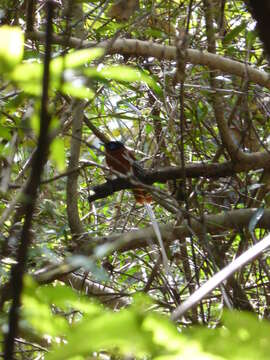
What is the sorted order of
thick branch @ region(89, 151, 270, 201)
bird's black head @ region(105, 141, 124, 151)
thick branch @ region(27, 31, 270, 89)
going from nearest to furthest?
1. thick branch @ region(27, 31, 270, 89)
2. thick branch @ region(89, 151, 270, 201)
3. bird's black head @ region(105, 141, 124, 151)

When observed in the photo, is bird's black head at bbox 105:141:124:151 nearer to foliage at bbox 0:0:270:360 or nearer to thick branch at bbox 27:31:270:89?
foliage at bbox 0:0:270:360

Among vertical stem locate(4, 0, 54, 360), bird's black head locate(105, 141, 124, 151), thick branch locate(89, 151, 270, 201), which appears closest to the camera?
vertical stem locate(4, 0, 54, 360)

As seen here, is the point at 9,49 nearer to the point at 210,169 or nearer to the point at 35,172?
the point at 35,172

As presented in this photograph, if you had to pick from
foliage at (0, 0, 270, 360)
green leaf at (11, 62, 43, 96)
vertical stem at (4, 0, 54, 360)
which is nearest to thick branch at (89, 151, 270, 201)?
foliage at (0, 0, 270, 360)

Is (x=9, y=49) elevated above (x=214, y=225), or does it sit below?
below

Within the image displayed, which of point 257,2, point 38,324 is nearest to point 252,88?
→ point 257,2

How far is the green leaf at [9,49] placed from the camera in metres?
0.57

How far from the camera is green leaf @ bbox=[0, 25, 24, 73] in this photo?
565mm

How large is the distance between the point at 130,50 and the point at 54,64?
1.04m

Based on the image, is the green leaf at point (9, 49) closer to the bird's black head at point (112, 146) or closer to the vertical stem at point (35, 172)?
the vertical stem at point (35, 172)

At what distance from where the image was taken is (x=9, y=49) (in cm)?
57

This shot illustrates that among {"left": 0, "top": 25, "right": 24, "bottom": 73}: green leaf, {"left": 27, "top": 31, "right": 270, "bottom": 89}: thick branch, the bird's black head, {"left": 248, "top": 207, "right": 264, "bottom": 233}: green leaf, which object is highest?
the bird's black head

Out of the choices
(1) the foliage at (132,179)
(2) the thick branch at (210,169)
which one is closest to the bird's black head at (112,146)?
(1) the foliage at (132,179)

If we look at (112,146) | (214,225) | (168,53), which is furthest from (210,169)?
(112,146)
